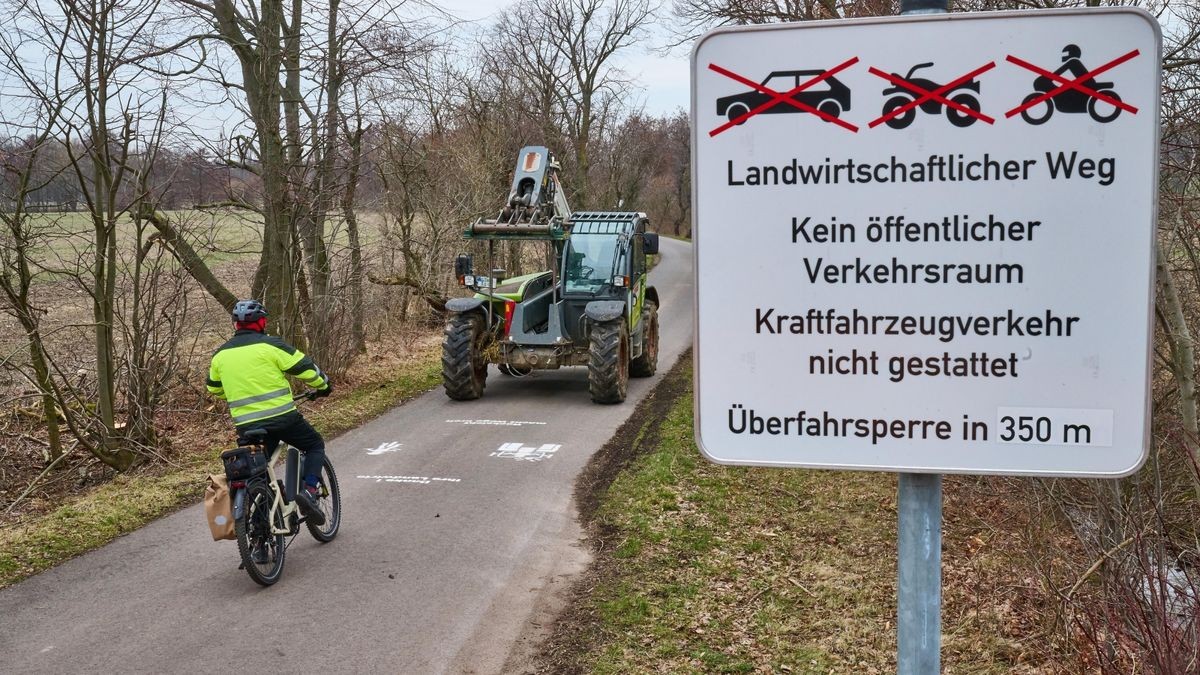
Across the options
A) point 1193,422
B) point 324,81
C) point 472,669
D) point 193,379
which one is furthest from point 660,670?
point 324,81

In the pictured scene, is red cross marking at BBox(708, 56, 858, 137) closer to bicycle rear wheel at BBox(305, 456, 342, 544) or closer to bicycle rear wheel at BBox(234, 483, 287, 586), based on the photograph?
bicycle rear wheel at BBox(234, 483, 287, 586)

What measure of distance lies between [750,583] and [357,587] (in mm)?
2767

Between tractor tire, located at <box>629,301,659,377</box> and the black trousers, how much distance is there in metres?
7.88

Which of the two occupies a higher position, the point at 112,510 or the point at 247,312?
the point at 247,312

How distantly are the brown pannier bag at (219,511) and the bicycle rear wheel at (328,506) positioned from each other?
107 cm

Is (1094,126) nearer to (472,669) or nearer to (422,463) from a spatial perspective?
(472,669)

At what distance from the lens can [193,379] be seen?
12.4 metres

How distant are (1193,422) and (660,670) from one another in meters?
3.43

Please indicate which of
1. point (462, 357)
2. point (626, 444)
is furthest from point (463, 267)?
point (626, 444)

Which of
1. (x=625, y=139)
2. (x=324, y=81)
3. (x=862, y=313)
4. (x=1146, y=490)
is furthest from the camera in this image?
(x=625, y=139)

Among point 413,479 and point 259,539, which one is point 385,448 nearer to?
point 413,479

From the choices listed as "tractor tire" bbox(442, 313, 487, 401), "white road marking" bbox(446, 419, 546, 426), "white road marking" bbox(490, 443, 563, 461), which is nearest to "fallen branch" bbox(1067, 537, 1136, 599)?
"white road marking" bbox(490, 443, 563, 461)

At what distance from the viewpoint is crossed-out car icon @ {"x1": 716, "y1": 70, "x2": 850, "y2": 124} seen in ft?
5.71

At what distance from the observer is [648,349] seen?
15195 millimetres
